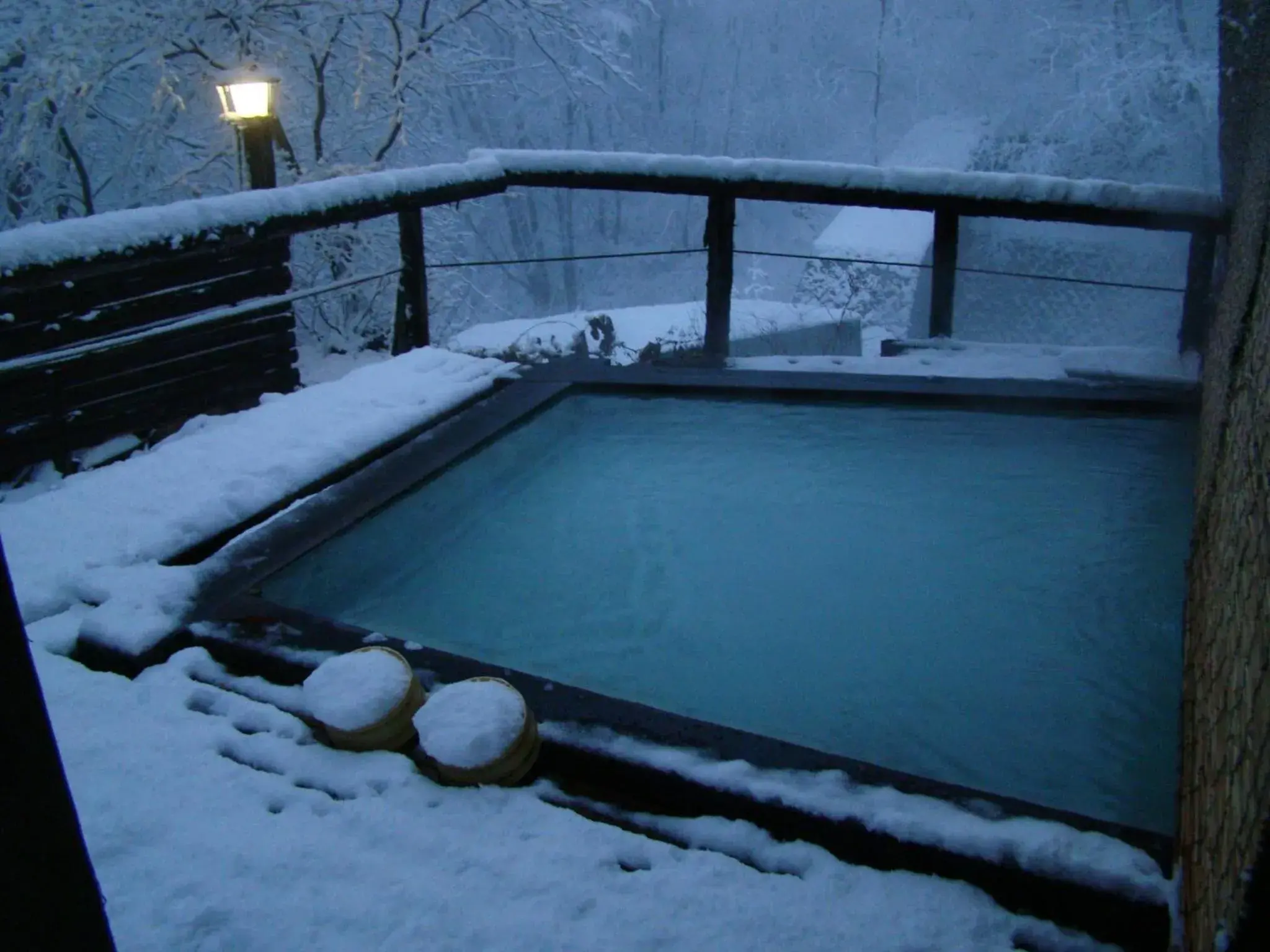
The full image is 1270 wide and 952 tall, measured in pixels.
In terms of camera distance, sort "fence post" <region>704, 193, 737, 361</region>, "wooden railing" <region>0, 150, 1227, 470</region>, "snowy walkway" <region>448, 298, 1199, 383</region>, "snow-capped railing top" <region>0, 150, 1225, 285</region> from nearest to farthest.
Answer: "snow-capped railing top" <region>0, 150, 1225, 285</region> → "wooden railing" <region>0, 150, 1227, 470</region> → "snowy walkway" <region>448, 298, 1199, 383</region> → "fence post" <region>704, 193, 737, 361</region>

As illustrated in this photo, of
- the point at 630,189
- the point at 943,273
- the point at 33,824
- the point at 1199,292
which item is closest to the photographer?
the point at 33,824

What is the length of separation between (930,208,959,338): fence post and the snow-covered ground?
328 centimetres

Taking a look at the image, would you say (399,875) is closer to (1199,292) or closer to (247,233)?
(247,233)

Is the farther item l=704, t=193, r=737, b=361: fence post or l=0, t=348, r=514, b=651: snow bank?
l=704, t=193, r=737, b=361: fence post

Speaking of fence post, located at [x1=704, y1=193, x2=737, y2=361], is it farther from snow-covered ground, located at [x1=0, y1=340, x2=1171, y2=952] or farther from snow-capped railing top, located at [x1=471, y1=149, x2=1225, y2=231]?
snow-covered ground, located at [x1=0, y1=340, x2=1171, y2=952]

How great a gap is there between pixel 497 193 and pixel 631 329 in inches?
216

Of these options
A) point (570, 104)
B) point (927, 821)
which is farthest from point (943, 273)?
point (570, 104)

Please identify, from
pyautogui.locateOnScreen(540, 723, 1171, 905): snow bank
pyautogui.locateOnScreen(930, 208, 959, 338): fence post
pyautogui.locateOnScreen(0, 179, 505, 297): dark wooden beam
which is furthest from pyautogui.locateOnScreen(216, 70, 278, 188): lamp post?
pyautogui.locateOnScreen(540, 723, 1171, 905): snow bank

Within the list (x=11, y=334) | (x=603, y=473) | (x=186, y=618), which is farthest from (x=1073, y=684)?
(x=11, y=334)

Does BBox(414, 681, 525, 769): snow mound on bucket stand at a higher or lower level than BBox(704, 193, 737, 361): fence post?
lower

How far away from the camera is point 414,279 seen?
433 centimetres

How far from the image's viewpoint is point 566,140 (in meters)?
22.3

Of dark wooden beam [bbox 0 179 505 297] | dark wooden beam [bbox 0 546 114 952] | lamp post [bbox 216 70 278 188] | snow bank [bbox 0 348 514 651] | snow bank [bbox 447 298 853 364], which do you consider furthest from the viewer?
snow bank [bbox 447 298 853 364]

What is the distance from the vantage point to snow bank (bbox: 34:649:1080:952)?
1424mm
